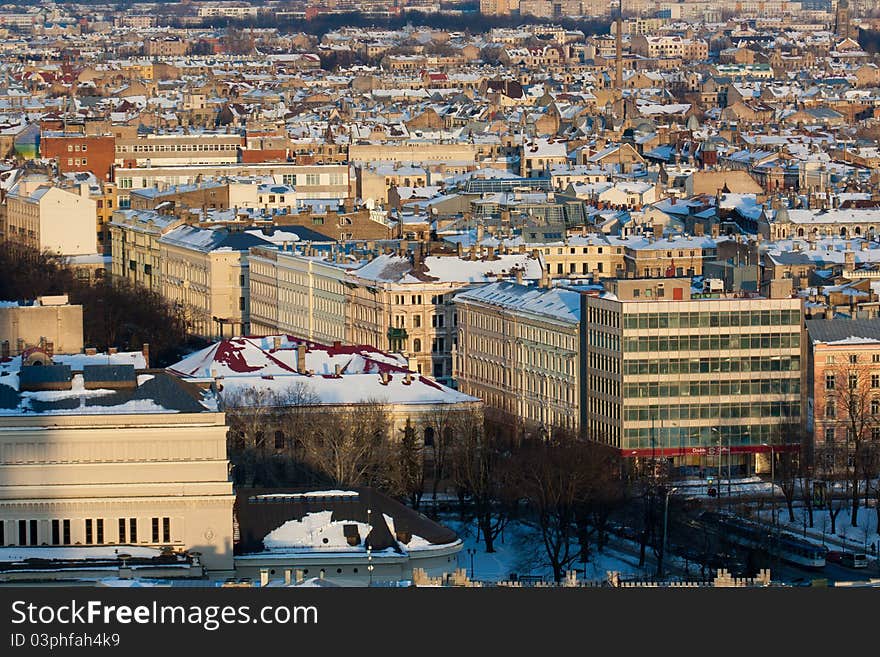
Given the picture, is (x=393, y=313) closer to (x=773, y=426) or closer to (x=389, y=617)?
(x=773, y=426)

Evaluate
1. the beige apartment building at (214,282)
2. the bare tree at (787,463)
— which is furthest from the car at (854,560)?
the beige apartment building at (214,282)

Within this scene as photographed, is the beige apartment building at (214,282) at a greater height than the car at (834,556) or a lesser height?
lesser

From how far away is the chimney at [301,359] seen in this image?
5975cm

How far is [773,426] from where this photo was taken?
190ft

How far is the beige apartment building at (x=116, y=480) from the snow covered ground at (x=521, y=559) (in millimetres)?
3949

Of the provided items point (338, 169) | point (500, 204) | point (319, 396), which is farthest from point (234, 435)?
point (338, 169)

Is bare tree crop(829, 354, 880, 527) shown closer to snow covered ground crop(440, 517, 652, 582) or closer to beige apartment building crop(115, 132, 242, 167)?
snow covered ground crop(440, 517, 652, 582)

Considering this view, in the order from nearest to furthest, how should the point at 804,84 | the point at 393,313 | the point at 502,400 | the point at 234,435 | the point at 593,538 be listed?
the point at 593,538, the point at 234,435, the point at 502,400, the point at 393,313, the point at 804,84

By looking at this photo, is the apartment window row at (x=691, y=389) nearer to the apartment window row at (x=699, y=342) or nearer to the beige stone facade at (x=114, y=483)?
the apartment window row at (x=699, y=342)

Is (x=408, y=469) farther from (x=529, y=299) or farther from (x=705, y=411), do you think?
(x=529, y=299)

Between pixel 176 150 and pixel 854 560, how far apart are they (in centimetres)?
7016

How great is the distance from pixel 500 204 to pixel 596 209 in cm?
338

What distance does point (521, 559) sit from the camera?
4738cm

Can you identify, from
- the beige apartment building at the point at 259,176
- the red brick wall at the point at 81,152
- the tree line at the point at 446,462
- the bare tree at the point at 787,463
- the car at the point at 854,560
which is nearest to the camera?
the car at the point at 854,560
